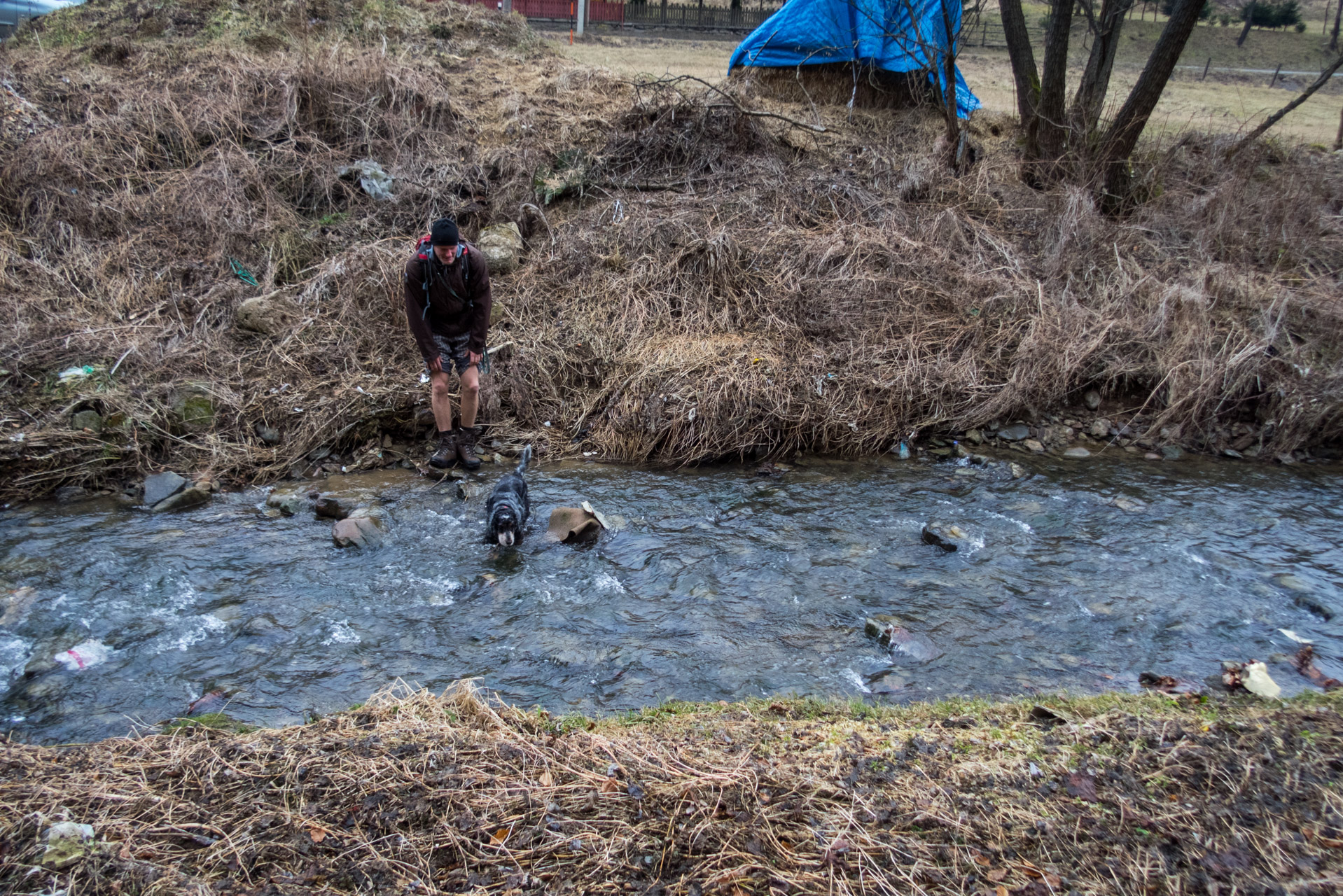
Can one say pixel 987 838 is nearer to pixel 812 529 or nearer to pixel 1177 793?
pixel 1177 793

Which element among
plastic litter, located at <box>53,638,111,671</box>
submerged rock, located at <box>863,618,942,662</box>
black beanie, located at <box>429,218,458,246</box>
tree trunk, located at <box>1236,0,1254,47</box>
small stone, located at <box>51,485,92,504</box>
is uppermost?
tree trunk, located at <box>1236,0,1254,47</box>

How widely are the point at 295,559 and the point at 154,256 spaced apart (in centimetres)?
477

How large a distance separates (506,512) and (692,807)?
8.76ft

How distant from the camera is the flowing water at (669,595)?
3.87m

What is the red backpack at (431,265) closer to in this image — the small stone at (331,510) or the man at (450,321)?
the man at (450,321)

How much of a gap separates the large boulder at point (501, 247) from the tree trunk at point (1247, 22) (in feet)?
115

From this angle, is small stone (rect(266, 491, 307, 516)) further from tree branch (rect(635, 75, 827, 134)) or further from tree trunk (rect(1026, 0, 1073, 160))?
tree trunk (rect(1026, 0, 1073, 160))

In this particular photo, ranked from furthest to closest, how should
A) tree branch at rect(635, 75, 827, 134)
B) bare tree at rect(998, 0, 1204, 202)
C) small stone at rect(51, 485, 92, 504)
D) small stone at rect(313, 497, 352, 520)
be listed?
tree branch at rect(635, 75, 827, 134) → bare tree at rect(998, 0, 1204, 202) → small stone at rect(51, 485, 92, 504) → small stone at rect(313, 497, 352, 520)

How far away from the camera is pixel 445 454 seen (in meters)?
6.14

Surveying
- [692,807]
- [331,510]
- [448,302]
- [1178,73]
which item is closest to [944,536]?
[692,807]

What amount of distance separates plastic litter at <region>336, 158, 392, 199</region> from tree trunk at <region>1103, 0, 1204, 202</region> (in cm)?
857

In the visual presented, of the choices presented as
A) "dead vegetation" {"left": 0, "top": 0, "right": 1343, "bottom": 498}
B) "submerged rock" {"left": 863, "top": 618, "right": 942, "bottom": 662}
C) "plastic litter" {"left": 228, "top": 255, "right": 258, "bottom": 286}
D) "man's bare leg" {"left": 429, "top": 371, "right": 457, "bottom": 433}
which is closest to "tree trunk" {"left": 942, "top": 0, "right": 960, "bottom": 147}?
"dead vegetation" {"left": 0, "top": 0, "right": 1343, "bottom": 498}

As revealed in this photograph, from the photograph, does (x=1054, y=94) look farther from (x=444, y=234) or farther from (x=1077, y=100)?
(x=444, y=234)

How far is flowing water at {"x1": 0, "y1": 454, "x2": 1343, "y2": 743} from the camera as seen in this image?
3869 millimetres
